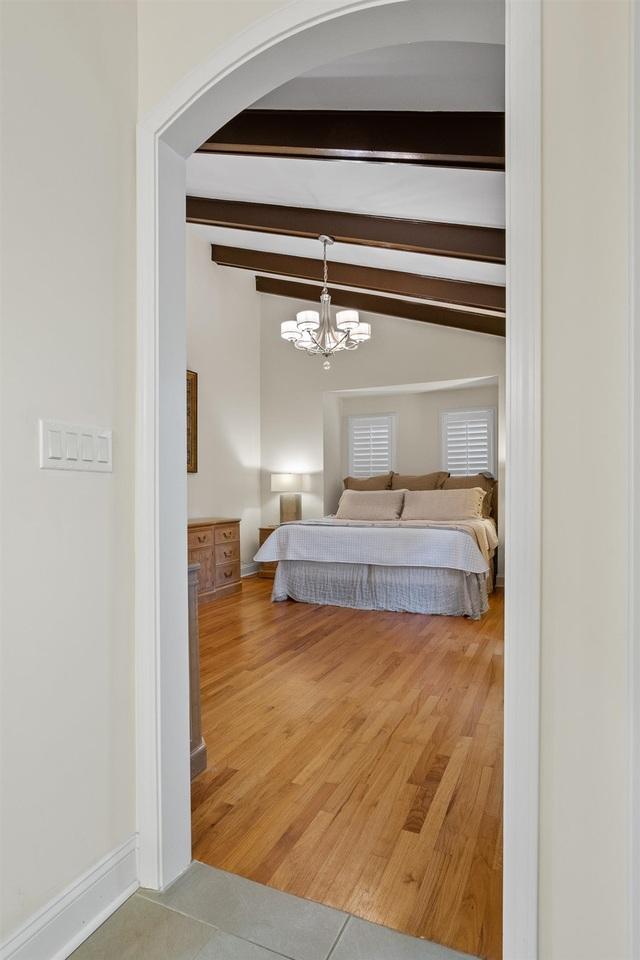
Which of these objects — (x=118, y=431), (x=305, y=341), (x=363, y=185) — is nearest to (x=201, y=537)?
(x=305, y=341)

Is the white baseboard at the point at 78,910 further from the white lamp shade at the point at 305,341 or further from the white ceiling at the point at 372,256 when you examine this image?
the white lamp shade at the point at 305,341

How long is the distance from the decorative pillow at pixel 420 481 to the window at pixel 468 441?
0.77 feet

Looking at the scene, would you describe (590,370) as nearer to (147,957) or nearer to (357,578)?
(147,957)

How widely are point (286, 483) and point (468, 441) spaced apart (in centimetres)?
231

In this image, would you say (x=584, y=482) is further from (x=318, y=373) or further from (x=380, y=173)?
(x=318, y=373)

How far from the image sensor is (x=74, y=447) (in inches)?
51.1

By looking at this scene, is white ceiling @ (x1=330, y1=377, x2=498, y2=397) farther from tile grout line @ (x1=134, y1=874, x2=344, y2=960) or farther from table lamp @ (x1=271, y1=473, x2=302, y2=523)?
tile grout line @ (x1=134, y1=874, x2=344, y2=960)

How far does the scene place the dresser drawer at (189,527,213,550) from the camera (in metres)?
4.90

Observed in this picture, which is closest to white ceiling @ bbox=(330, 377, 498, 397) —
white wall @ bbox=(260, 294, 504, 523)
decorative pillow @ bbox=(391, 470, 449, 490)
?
white wall @ bbox=(260, 294, 504, 523)

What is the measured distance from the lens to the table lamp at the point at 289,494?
664 centimetres

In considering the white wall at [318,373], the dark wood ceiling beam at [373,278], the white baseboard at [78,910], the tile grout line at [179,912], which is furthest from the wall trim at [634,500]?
the white wall at [318,373]

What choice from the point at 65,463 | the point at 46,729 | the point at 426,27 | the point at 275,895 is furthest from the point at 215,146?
the point at 275,895

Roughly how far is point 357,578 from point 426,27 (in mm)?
4088

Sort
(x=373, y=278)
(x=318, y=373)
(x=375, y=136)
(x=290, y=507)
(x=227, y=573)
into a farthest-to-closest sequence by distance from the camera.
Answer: (x=318, y=373) → (x=290, y=507) → (x=227, y=573) → (x=373, y=278) → (x=375, y=136)
